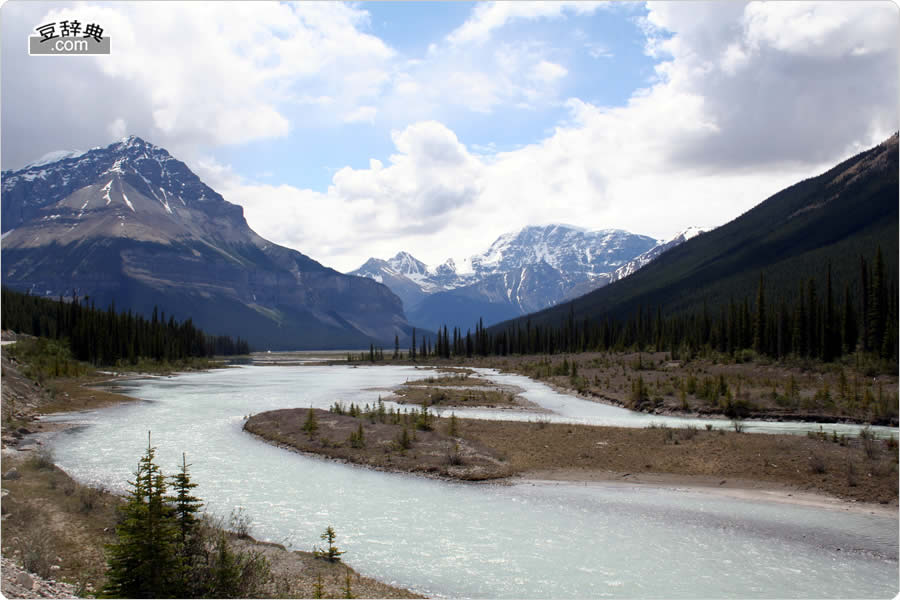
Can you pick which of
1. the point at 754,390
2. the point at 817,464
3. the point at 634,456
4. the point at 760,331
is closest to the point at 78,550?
the point at 634,456

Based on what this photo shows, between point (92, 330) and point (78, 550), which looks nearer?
point (78, 550)

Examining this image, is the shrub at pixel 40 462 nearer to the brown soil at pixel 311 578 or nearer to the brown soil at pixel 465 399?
the brown soil at pixel 311 578

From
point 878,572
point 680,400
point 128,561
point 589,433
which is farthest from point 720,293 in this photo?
point 128,561

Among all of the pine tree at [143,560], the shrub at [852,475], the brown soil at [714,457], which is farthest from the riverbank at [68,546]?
the shrub at [852,475]

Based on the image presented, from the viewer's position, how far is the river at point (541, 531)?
14.1 meters

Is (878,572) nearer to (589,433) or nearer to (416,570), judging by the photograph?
(416,570)

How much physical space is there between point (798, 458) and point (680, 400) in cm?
2176

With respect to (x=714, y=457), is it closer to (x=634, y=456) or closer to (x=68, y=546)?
(x=634, y=456)

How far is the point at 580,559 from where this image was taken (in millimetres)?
15375

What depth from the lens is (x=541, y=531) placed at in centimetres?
1762

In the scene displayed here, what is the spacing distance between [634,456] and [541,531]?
37.6 ft

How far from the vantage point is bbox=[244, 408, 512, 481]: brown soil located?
25.5 m

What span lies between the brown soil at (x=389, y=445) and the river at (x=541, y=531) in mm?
1203

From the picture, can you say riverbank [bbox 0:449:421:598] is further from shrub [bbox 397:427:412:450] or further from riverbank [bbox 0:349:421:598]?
shrub [bbox 397:427:412:450]
